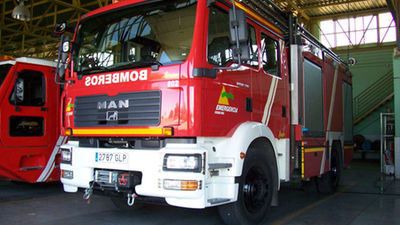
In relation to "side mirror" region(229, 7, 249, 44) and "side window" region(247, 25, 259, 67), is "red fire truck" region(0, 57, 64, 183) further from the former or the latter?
"side mirror" region(229, 7, 249, 44)

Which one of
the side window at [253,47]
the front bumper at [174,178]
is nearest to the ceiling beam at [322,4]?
the side window at [253,47]

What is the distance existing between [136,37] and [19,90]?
3.84 meters

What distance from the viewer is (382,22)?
70.3ft

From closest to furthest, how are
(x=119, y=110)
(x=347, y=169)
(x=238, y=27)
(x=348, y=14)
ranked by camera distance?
(x=238, y=27) → (x=119, y=110) → (x=347, y=169) → (x=348, y=14)

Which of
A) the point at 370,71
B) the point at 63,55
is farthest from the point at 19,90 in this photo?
the point at 370,71

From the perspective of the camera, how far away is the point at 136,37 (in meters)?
4.83

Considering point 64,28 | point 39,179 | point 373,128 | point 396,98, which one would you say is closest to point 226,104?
point 64,28

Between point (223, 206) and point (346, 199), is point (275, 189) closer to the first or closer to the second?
point (223, 206)

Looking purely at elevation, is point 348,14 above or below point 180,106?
above

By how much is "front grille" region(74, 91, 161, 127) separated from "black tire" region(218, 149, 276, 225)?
3.97 ft

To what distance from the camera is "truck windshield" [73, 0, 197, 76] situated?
4500 mm

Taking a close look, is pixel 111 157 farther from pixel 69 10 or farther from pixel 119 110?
pixel 69 10

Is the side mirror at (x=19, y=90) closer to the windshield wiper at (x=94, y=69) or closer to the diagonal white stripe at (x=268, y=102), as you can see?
the windshield wiper at (x=94, y=69)

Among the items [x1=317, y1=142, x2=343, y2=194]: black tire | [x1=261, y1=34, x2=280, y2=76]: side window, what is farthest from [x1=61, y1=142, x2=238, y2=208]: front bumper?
[x1=317, y1=142, x2=343, y2=194]: black tire
